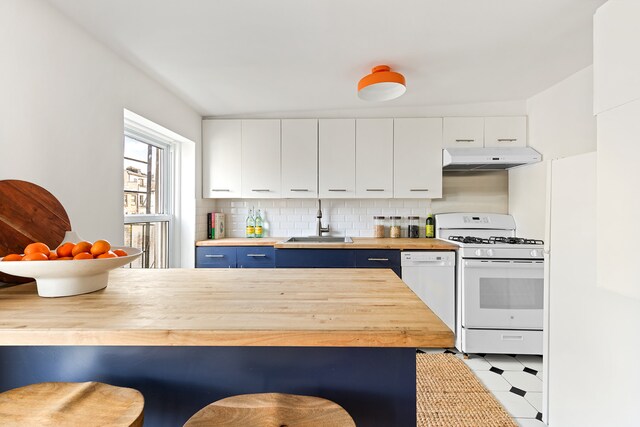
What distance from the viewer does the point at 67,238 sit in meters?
1.41

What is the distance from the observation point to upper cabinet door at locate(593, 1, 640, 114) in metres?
1.12

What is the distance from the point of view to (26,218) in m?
1.28

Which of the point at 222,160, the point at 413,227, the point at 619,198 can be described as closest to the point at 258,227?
the point at 222,160

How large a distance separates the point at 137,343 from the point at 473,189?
3.34 meters

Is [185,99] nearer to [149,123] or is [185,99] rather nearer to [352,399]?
[149,123]

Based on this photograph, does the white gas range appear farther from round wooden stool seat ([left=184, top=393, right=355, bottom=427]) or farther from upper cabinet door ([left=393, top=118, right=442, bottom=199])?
round wooden stool seat ([left=184, top=393, right=355, bottom=427])

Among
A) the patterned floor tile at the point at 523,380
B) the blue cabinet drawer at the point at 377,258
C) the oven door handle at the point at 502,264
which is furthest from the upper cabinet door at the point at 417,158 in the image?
the patterned floor tile at the point at 523,380

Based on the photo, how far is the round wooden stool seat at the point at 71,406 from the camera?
727 millimetres

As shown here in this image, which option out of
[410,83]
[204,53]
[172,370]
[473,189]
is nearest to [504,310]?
[473,189]

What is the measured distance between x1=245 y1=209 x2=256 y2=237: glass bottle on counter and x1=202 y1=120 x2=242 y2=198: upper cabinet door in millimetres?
335

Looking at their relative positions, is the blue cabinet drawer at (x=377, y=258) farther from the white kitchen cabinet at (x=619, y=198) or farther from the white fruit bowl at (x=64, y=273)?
the white fruit bowl at (x=64, y=273)

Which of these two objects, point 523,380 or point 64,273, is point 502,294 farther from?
point 64,273

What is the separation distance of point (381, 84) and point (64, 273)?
198 cm

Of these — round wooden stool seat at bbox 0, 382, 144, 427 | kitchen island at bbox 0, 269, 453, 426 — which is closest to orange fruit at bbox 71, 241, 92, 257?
kitchen island at bbox 0, 269, 453, 426
